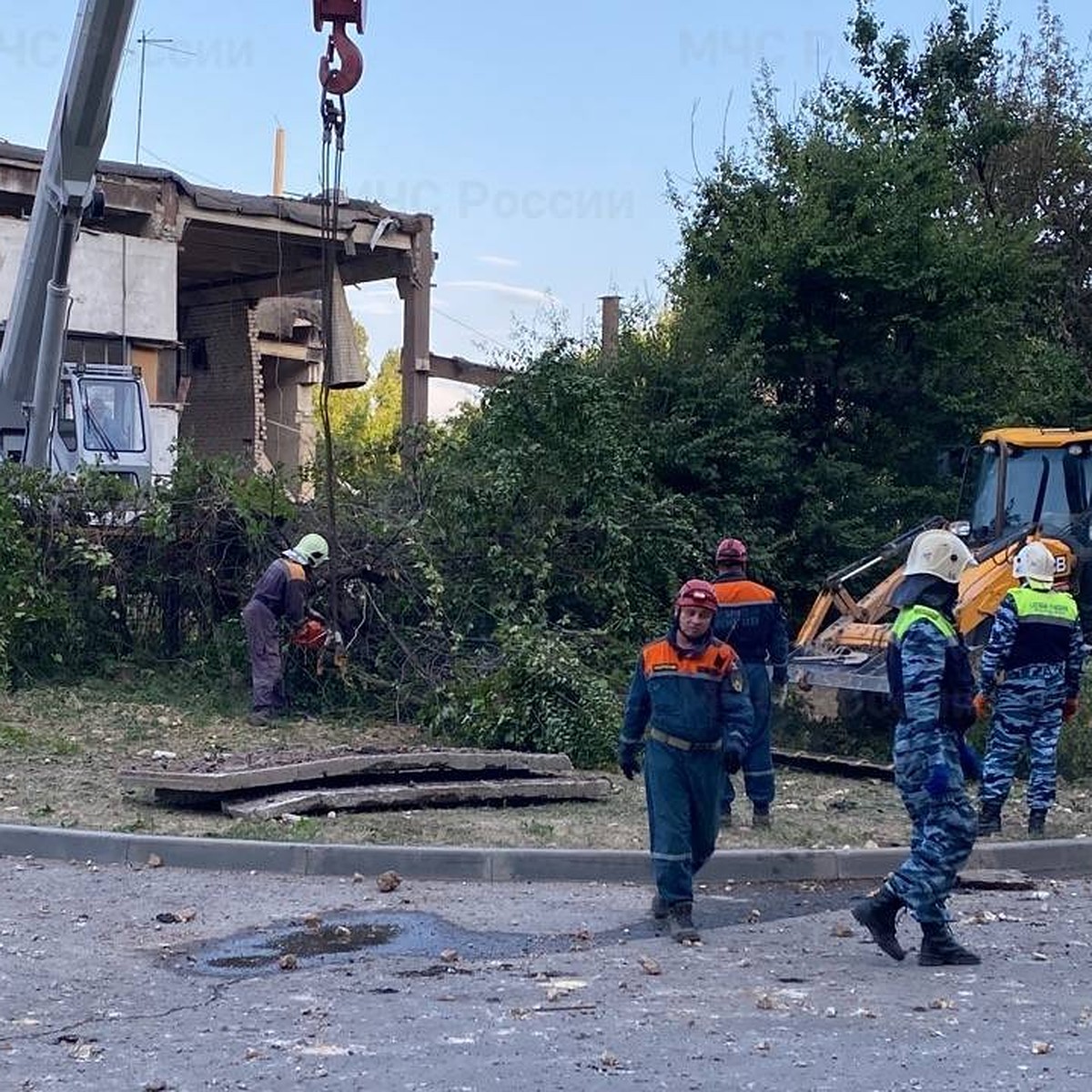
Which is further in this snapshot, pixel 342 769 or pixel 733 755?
pixel 342 769

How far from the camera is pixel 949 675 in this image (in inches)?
290

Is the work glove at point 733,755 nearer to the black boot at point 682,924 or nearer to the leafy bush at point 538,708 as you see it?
the black boot at point 682,924

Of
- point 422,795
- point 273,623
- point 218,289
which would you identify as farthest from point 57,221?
point 218,289

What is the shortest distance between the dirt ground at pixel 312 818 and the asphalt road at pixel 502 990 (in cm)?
82

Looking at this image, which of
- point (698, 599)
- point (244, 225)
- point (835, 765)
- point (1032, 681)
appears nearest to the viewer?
point (698, 599)

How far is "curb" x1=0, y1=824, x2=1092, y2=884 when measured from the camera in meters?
9.17

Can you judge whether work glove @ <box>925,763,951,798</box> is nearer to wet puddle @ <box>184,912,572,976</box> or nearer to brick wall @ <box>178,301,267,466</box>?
wet puddle @ <box>184,912,572,976</box>

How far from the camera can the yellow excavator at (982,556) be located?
1465cm

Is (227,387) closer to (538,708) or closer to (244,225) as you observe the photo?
(244,225)

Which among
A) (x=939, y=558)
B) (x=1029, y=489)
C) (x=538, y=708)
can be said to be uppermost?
(x=1029, y=489)

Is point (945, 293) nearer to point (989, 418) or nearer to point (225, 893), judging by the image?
point (989, 418)

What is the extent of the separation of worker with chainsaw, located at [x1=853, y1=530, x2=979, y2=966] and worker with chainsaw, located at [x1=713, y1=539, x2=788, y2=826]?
9.39 ft

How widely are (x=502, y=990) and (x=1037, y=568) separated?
5077 millimetres

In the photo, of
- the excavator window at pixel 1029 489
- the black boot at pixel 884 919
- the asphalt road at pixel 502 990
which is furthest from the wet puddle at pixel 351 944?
the excavator window at pixel 1029 489
